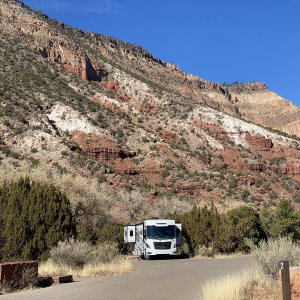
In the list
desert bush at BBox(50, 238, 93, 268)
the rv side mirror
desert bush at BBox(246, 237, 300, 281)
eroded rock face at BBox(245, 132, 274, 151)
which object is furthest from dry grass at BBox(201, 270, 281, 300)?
eroded rock face at BBox(245, 132, 274, 151)

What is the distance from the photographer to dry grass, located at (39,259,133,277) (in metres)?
19.4

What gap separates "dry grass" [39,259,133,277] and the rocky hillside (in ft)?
59.2

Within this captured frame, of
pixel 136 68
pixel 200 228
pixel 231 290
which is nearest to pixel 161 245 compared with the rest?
pixel 200 228

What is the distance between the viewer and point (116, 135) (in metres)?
67.1

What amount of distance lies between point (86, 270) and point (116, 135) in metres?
47.8

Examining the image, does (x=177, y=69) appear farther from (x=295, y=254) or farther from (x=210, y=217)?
(x=295, y=254)

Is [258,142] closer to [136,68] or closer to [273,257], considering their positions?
[136,68]

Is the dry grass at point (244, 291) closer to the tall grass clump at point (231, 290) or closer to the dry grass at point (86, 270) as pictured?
the tall grass clump at point (231, 290)

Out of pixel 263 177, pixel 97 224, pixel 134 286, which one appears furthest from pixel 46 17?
pixel 134 286

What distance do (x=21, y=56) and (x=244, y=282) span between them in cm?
6860

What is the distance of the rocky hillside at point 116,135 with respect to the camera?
5727 centimetres

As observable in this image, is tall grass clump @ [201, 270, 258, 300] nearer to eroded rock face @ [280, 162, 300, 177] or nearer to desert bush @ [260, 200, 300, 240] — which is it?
desert bush @ [260, 200, 300, 240]

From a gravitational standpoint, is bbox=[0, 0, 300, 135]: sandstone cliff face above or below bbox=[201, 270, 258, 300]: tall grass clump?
above

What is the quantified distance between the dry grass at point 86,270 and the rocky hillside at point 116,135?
18.1 metres
